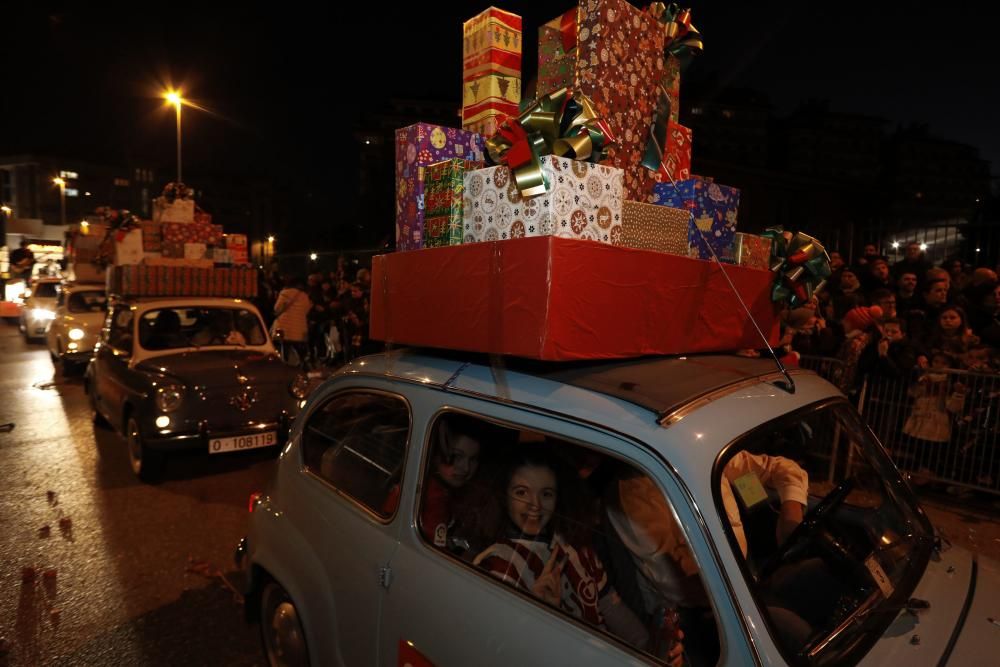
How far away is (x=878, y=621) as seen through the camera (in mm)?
1631

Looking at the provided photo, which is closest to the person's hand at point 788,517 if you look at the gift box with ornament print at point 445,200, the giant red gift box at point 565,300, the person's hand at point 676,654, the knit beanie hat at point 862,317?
the giant red gift box at point 565,300

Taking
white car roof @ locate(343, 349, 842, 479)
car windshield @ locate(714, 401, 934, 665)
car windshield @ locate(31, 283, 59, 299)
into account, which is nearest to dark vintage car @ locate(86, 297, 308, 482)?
white car roof @ locate(343, 349, 842, 479)

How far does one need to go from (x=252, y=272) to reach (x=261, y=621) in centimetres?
602

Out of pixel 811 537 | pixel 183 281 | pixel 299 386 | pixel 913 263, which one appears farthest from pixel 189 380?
pixel 913 263

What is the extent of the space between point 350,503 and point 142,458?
14.4 feet

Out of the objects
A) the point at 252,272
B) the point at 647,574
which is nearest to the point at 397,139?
the point at 647,574

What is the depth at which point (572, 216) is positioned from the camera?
193 cm

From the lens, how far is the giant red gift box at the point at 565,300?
1829 millimetres

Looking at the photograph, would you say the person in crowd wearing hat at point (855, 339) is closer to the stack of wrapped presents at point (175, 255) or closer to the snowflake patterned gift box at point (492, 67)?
the snowflake patterned gift box at point (492, 67)

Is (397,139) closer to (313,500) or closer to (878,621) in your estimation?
(313,500)

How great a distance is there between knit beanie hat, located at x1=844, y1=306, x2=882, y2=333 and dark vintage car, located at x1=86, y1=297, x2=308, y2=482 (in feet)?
17.7

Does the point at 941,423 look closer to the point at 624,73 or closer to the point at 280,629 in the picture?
the point at 624,73

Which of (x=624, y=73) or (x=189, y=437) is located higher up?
(x=624, y=73)

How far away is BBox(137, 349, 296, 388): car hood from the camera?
5.95 meters
